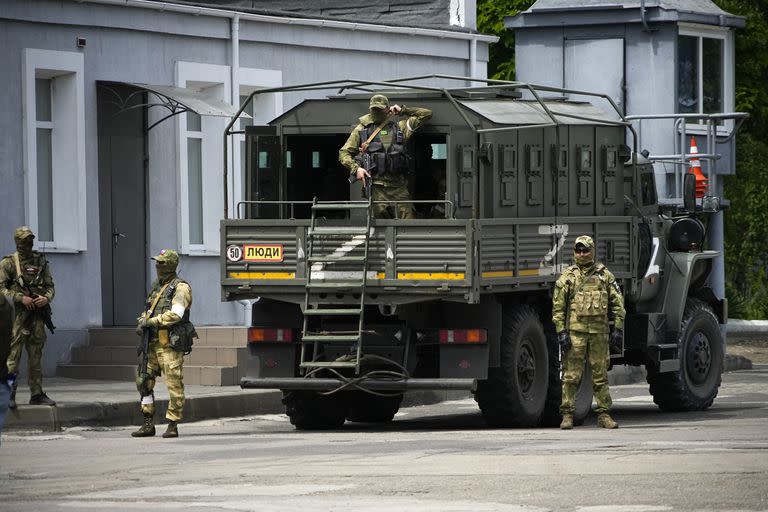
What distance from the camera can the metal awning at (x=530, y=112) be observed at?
18.2m

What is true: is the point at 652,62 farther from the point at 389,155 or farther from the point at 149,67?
the point at 389,155

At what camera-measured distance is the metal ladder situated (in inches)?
680

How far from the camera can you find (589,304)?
1769 centimetres

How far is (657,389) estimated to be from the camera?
805 inches

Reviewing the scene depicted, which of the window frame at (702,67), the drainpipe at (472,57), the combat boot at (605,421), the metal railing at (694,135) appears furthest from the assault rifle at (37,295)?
the window frame at (702,67)

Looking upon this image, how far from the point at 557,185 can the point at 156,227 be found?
7775mm

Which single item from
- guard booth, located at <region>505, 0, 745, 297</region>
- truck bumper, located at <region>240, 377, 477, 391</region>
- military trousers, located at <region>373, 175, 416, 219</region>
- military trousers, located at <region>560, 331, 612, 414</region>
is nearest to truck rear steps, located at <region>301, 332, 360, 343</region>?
truck bumper, located at <region>240, 377, 477, 391</region>

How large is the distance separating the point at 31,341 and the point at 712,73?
17.3 m

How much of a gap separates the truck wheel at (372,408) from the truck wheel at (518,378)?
174 cm

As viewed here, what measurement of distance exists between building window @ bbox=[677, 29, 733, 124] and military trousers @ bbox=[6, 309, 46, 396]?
16192 millimetres

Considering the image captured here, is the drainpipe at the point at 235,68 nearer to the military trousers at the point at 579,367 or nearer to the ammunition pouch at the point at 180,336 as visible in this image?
the ammunition pouch at the point at 180,336

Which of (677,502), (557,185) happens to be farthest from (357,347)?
(677,502)

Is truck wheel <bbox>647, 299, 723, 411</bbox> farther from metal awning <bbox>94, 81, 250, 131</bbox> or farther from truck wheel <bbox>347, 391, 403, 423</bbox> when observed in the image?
metal awning <bbox>94, 81, 250, 131</bbox>

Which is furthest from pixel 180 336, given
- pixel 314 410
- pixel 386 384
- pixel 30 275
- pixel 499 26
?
pixel 499 26
